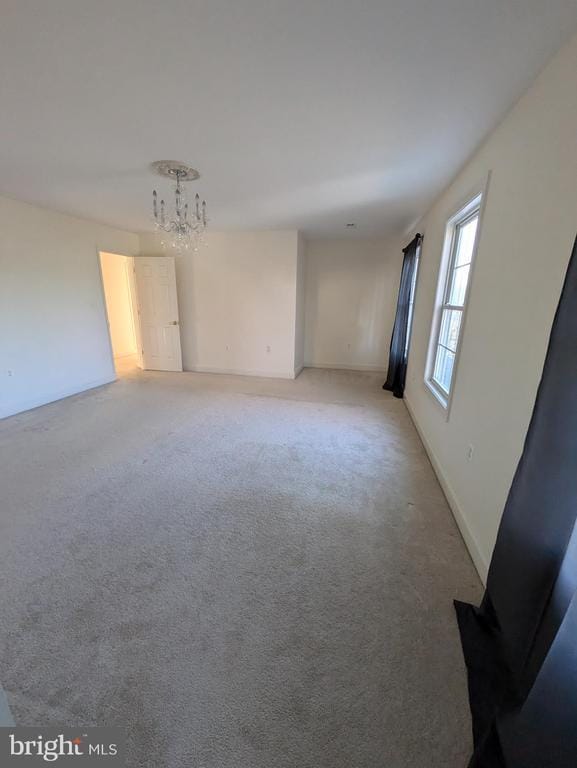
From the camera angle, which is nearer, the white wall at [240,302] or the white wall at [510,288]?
the white wall at [510,288]

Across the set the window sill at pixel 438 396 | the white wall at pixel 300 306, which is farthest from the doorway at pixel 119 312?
the window sill at pixel 438 396

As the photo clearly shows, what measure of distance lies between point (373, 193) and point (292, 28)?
2104 millimetres

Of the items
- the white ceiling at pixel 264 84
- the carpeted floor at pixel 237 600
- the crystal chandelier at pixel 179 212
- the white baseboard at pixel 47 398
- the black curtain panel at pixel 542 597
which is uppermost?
the white ceiling at pixel 264 84

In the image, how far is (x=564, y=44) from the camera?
4.17 feet

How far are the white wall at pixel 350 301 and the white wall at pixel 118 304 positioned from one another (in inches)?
146

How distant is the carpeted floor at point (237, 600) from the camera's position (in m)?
1.07

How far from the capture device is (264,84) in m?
1.57

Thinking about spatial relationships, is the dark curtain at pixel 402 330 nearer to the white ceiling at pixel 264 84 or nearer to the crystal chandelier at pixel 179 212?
the white ceiling at pixel 264 84

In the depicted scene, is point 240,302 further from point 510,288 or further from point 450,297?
point 510,288

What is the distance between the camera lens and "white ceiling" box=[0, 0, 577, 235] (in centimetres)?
118

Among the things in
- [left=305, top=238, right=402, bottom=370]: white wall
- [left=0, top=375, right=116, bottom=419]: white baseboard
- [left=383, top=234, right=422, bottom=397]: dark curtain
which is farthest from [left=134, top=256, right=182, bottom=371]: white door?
[left=383, top=234, right=422, bottom=397]: dark curtain

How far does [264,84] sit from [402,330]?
3632mm

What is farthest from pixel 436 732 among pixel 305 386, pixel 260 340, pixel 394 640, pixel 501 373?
pixel 260 340

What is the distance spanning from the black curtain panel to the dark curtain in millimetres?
3663
